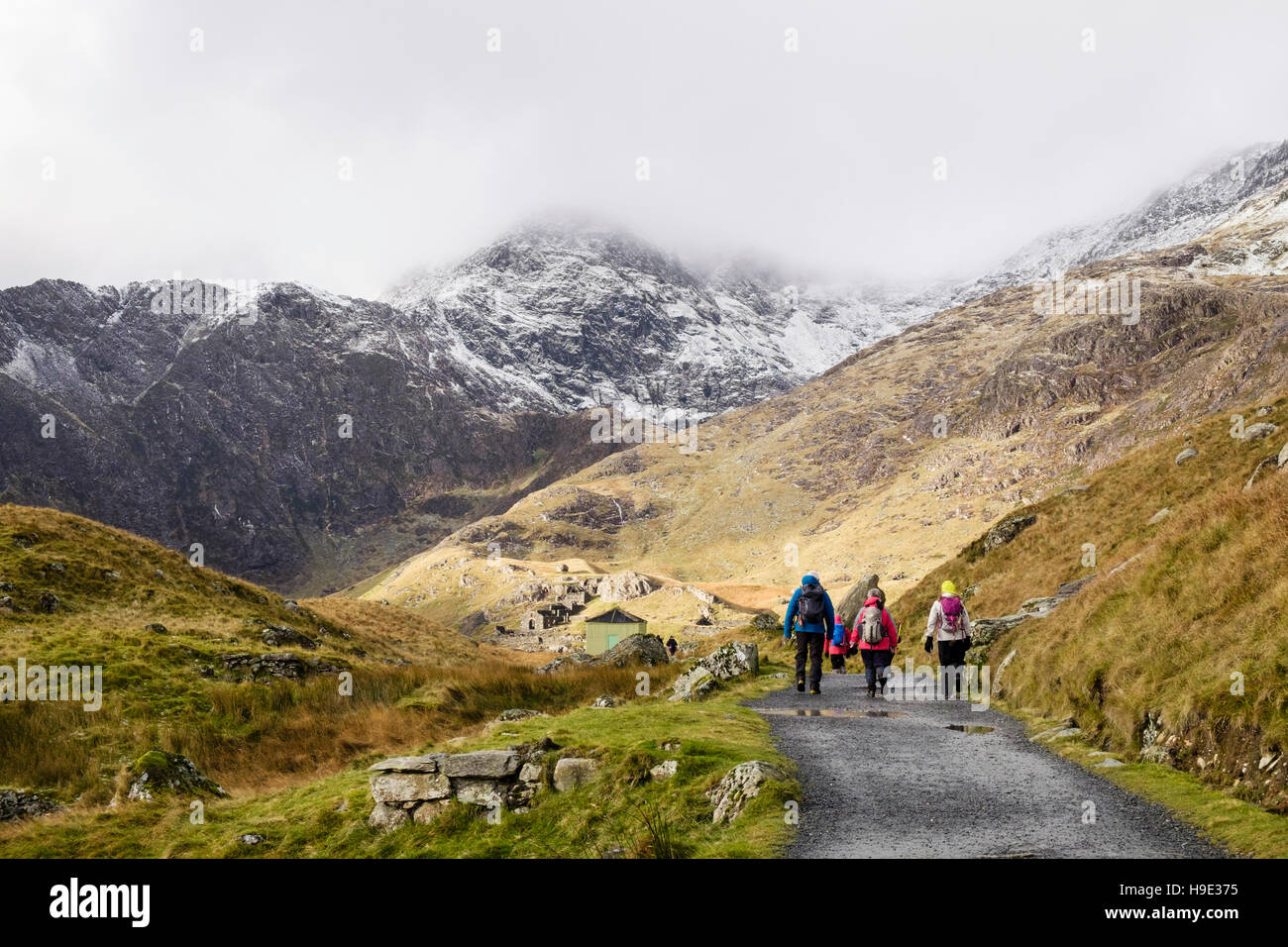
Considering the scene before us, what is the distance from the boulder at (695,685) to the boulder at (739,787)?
34.7 ft

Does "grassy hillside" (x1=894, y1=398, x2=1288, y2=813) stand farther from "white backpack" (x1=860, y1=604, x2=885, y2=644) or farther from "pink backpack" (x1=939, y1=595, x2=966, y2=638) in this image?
"white backpack" (x1=860, y1=604, x2=885, y2=644)

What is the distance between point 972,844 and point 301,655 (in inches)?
1015

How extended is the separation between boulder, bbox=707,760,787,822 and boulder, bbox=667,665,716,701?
416 inches

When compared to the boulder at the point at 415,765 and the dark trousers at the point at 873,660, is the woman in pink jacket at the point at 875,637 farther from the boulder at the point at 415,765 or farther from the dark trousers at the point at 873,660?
the boulder at the point at 415,765

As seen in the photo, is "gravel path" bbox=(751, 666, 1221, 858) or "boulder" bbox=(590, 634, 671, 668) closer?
"gravel path" bbox=(751, 666, 1221, 858)

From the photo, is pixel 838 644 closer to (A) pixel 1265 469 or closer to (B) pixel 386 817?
(A) pixel 1265 469

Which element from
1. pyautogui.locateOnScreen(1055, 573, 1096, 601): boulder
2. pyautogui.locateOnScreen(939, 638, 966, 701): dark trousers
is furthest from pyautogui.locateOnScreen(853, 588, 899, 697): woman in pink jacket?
pyautogui.locateOnScreen(1055, 573, 1096, 601): boulder

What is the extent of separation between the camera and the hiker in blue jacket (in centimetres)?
2038

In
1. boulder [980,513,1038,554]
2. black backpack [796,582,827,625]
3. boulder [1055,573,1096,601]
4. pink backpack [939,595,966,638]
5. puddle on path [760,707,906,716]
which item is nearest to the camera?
puddle on path [760,707,906,716]

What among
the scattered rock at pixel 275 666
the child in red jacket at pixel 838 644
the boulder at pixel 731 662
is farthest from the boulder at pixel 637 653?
the scattered rock at pixel 275 666

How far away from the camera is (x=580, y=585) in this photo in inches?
6058

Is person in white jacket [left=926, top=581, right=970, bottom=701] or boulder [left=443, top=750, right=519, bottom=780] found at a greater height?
person in white jacket [left=926, top=581, right=970, bottom=701]
